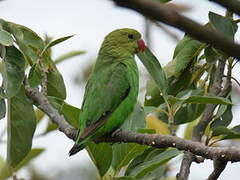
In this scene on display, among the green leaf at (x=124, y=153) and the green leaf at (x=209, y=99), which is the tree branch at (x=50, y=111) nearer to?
the green leaf at (x=124, y=153)

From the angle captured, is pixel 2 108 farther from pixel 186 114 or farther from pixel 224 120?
pixel 224 120

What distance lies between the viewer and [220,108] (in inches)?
103

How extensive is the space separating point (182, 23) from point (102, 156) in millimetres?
2121

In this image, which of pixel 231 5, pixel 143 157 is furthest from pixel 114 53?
pixel 231 5

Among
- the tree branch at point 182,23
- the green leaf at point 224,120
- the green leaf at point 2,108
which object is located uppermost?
the tree branch at point 182,23

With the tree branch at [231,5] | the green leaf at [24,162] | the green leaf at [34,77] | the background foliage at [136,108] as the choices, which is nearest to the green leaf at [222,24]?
the background foliage at [136,108]

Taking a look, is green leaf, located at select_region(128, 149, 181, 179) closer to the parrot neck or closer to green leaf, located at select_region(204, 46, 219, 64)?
green leaf, located at select_region(204, 46, 219, 64)

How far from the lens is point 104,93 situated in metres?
3.15

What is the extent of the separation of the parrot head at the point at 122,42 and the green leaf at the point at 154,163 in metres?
1.31

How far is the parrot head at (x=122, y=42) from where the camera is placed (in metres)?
3.65

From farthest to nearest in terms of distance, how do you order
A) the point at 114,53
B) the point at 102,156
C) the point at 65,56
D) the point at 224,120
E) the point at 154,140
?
the point at 114,53, the point at 65,56, the point at 224,120, the point at 102,156, the point at 154,140

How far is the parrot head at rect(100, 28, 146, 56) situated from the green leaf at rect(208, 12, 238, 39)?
42.6 inches

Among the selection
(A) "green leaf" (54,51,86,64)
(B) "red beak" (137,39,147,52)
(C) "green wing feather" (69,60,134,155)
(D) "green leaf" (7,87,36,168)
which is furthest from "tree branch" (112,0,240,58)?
(A) "green leaf" (54,51,86,64)

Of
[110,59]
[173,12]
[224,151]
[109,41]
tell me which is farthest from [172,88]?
[173,12]
